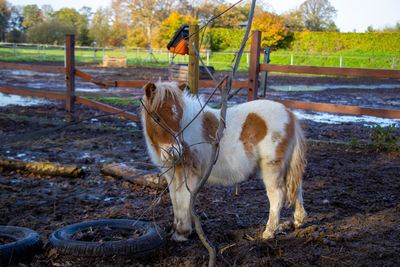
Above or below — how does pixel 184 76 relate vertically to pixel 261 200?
above

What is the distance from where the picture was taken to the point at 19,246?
2873mm

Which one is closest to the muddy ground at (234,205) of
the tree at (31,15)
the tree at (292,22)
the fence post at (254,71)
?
the fence post at (254,71)

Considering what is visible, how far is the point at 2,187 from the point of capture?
4.60 m

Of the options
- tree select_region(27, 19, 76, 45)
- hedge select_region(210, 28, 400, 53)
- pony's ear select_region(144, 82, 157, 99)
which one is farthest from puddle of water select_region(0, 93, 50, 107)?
tree select_region(27, 19, 76, 45)

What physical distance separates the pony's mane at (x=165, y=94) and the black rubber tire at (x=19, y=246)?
1507 millimetres

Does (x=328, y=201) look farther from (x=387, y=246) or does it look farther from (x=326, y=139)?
(x=326, y=139)

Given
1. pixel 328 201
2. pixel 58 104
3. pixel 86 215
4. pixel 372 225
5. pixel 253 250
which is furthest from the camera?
pixel 58 104

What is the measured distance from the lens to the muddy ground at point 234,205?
3.14 metres

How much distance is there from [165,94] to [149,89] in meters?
0.15

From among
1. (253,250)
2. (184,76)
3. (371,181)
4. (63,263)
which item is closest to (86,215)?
(63,263)

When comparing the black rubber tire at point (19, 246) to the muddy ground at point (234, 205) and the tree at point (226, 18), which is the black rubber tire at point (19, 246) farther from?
the tree at point (226, 18)

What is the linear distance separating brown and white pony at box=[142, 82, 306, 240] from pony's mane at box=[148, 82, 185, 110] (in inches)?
0.4

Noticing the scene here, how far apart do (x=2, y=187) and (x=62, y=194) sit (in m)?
0.78

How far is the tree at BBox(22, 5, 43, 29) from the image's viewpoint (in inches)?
2288
